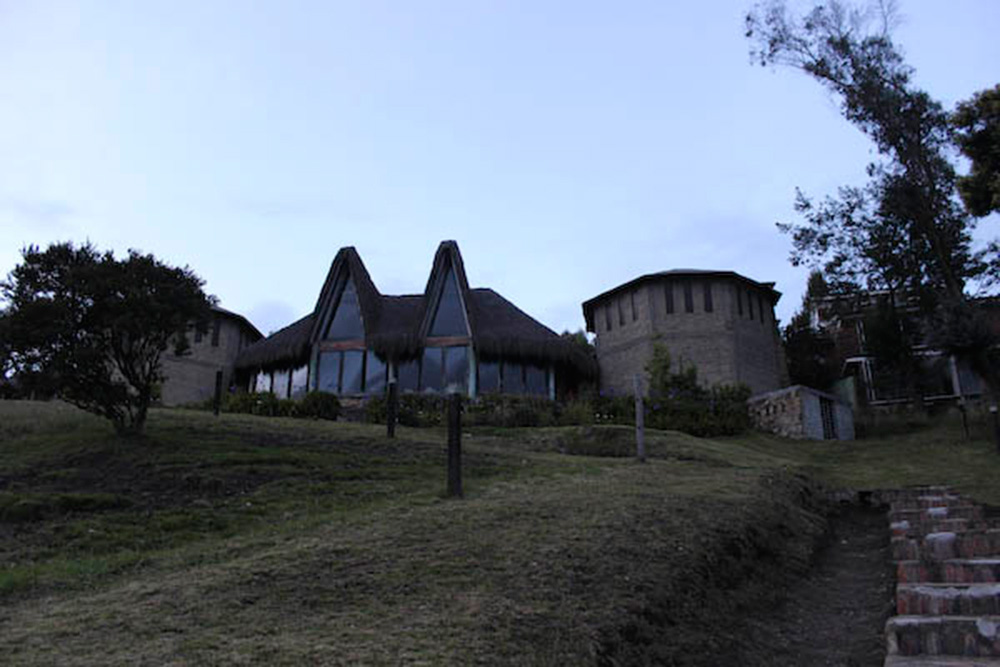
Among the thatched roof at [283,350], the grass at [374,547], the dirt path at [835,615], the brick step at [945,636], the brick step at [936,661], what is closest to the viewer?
the brick step at [936,661]

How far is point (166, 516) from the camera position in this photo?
406 inches

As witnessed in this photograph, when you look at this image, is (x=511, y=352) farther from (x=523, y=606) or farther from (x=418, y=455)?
(x=523, y=606)

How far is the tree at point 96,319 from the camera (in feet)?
47.5

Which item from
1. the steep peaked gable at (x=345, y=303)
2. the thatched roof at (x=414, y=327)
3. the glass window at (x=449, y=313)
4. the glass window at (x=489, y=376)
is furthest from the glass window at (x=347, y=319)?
the glass window at (x=489, y=376)

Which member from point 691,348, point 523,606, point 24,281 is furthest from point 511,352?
point 523,606

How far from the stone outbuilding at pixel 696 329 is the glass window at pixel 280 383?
13049mm

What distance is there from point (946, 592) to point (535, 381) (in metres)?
23.1

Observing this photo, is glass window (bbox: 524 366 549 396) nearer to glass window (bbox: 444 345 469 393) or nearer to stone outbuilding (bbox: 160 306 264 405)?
glass window (bbox: 444 345 469 393)

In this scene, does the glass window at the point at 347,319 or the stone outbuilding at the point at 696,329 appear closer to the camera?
the glass window at the point at 347,319

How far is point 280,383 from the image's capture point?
102 feet

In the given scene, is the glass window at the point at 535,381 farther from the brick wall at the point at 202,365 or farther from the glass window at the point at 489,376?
the brick wall at the point at 202,365

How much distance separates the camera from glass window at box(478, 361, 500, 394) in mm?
28406

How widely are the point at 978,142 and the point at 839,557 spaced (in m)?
9.14

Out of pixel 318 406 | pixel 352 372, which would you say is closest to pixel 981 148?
pixel 318 406
